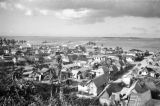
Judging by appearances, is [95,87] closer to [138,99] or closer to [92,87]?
[92,87]

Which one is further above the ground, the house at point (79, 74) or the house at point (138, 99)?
the house at point (138, 99)

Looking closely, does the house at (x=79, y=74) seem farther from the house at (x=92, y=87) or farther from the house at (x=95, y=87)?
the house at (x=95, y=87)

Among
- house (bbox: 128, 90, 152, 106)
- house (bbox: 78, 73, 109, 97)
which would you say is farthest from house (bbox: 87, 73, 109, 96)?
house (bbox: 128, 90, 152, 106)

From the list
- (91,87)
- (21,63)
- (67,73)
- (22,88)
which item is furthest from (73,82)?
(21,63)

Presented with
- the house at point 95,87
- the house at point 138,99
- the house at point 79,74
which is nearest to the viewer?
the house at point 138,99

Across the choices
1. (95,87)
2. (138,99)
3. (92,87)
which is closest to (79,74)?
(92,87)

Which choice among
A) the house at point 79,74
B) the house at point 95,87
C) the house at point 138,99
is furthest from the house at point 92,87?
the house at point 138,99

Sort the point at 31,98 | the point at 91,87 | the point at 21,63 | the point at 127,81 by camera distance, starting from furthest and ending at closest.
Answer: the point at 21,63 → the point at 127,81 → the point at 91,87 → the point at 31,98

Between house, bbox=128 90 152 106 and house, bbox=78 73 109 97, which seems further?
house, bbox=78 73 109 97

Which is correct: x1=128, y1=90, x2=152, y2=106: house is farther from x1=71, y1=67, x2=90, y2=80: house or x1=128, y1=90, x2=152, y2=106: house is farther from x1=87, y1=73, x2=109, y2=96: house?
x1=71, y1=67, x2=90, y2=80: house

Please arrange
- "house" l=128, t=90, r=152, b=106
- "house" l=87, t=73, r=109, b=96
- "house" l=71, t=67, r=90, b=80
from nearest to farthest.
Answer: "house" l=128, t=90, r=152, b=106
"house" l=87, t=73, r=109, b=96
"house" l=71, t=67, r=90, b=80

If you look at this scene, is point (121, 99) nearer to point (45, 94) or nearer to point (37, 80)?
point (45, 94)
